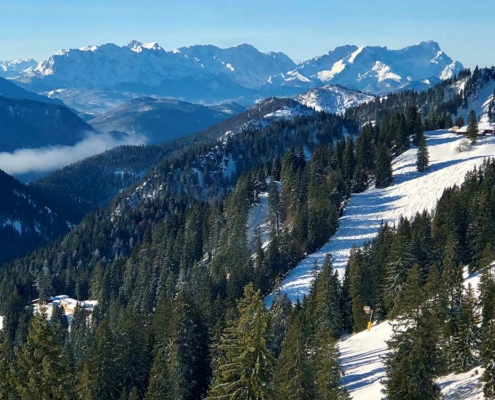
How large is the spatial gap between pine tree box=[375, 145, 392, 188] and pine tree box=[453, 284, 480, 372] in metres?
86.3

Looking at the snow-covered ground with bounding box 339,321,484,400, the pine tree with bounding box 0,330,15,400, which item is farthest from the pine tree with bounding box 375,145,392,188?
the pine tree with bounding box 0,330,15,400

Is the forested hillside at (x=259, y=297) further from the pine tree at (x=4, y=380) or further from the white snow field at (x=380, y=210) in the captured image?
the white snow field at (x=380, y=210)

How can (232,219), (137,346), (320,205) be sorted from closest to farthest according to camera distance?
(137,346)
(320,205)
(232,219)

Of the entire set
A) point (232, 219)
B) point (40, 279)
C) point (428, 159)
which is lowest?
point (40, 279)

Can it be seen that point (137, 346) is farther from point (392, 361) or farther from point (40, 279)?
point (40, 279)

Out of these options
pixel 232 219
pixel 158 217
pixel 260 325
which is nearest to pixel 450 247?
pixel 260 325

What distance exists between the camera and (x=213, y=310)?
73.6m

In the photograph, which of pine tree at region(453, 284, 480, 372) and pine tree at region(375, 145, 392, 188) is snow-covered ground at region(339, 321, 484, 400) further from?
pine tree at region(375, 145, 392, 188)

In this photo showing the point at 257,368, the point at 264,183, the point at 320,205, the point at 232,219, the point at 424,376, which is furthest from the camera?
the point at 264,183

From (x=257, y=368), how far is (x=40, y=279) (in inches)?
5338

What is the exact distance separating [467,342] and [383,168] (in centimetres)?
8939

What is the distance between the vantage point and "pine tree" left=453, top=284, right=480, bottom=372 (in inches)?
1754

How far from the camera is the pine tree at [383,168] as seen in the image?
129275mm

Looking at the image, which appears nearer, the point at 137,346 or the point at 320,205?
the point at 137,346
